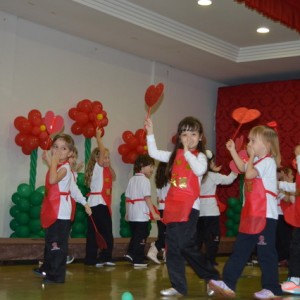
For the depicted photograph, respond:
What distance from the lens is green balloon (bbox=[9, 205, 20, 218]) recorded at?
7426mm

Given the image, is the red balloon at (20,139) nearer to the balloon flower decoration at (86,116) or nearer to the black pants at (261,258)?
the balloon flower decoration at (86,116)

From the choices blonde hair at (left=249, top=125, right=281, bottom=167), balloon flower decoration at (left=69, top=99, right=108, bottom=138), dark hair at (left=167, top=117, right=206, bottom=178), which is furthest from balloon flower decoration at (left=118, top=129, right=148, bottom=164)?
blonde hair at (left=249, top=125, right=281, bottom=167)

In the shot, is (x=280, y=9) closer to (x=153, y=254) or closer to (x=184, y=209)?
(x=184, y=209)

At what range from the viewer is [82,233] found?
26.4 feet

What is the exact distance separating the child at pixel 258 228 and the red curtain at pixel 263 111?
19.0 feet

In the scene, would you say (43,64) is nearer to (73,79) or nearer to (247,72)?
(73,79)

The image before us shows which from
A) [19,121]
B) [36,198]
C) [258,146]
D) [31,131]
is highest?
[19,121]

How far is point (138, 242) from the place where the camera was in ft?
22.7

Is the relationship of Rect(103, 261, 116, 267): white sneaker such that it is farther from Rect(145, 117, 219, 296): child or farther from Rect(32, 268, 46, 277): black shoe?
Rect(145, 117, 219, 296): child

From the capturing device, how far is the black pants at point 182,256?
14.4 feet

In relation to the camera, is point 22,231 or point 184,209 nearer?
point 184,209

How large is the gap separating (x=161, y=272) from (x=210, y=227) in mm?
933

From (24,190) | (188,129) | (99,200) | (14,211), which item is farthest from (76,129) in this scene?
(188,129)

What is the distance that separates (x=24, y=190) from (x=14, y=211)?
0.92ft
